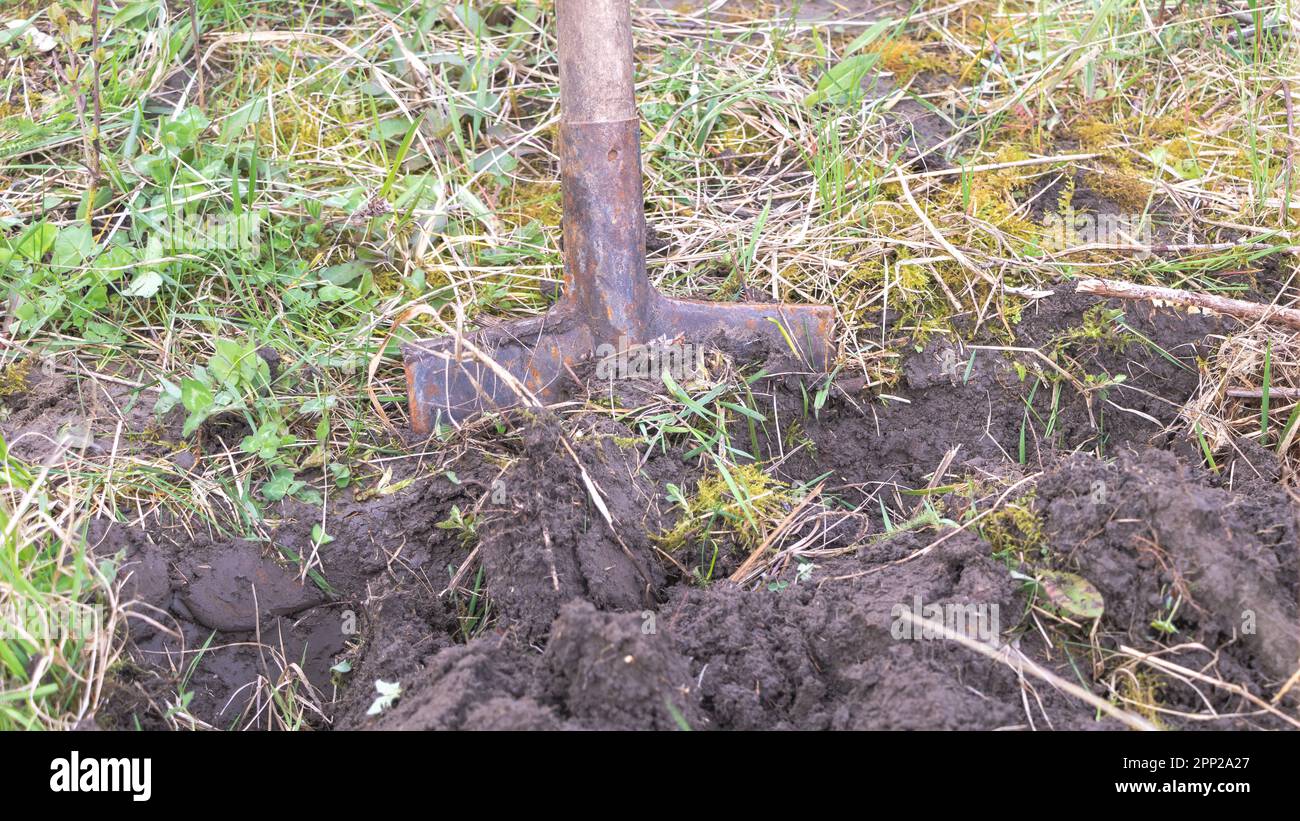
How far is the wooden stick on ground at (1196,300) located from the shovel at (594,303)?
62 centimetres

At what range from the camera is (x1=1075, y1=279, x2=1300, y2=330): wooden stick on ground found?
212 centimetres

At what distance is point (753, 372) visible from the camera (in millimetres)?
2105

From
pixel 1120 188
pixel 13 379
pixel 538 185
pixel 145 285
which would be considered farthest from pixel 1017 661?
pixel 13 379

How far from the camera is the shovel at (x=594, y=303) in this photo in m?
2.03

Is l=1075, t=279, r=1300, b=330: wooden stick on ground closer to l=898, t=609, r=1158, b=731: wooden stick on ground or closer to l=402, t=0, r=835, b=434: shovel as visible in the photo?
l=402, t=0, r=835, b=434: shovel

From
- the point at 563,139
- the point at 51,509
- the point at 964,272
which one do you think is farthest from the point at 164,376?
the point at 964,272

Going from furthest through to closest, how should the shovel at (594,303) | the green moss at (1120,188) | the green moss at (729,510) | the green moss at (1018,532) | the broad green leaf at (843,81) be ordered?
the broad green leaf at (843,81)
the green moss at (1120,188)
the shovel at (594,303)
the green moss at (729,510)
the green moss at (1018,532)

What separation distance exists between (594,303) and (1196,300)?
129 centimetres

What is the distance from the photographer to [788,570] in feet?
5.87

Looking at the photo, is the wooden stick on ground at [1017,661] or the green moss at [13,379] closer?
the wooden stick on ground at [1017,661]

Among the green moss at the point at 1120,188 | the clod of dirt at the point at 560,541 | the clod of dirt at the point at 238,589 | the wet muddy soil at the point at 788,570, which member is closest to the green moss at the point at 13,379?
the wet muddy soil at the point at 788,570

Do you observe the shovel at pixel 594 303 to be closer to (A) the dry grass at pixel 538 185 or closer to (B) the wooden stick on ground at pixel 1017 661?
(A) the dry grass at pixel 538 185

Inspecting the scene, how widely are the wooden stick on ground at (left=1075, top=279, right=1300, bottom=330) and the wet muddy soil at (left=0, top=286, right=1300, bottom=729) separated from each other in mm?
39
